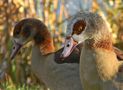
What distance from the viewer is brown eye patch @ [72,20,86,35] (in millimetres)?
4402

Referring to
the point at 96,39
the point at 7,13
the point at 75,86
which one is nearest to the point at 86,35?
the point at 96,39

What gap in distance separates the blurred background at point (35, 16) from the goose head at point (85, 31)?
3.51 m

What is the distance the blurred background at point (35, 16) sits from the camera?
833 cm

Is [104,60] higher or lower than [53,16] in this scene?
higher

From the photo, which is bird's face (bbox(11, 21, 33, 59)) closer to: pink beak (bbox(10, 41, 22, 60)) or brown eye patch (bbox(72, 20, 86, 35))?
pink beak (bbox(10, 41, 22, 60))

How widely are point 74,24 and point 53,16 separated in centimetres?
425

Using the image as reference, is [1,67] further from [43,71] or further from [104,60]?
[104,60]

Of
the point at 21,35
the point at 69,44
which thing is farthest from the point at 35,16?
the point at 69,44

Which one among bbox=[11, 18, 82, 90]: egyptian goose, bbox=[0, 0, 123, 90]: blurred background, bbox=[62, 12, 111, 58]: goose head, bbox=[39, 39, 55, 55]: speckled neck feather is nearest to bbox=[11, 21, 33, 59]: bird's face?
bbox=[11, 18, 82, 90]: egyptian goose

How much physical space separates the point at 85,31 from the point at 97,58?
0.27 m

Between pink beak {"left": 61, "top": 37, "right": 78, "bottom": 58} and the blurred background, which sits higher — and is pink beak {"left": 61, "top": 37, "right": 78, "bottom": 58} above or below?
above

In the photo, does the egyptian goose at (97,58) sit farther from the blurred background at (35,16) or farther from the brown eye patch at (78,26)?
the blurred background at (35,16)

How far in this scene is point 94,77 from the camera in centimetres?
462

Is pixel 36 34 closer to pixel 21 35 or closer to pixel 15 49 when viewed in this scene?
pixel 21 35
